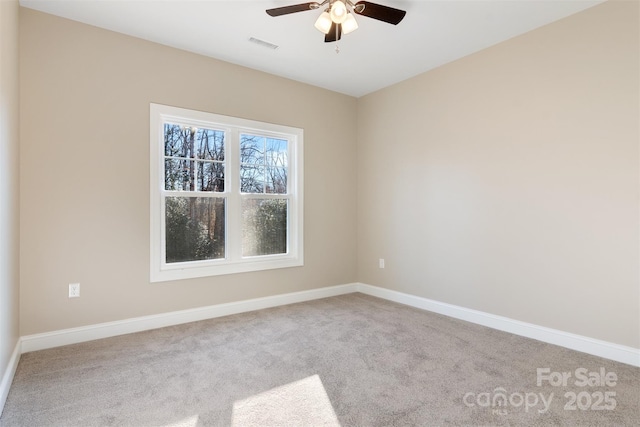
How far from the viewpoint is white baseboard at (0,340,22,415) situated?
184 centimetres

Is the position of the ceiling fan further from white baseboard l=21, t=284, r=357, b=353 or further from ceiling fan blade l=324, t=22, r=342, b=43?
white baseboard l=21, t=284, r=357, b=353

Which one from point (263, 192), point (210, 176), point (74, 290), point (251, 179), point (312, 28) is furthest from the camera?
point (263, 192)

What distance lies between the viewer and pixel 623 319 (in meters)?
2.45

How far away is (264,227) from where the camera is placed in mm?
3977

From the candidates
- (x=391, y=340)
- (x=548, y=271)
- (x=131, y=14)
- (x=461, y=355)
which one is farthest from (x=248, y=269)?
(x=548, y=271)

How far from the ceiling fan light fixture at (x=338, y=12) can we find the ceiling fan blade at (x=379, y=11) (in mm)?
74

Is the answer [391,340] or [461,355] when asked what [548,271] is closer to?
[461,355]

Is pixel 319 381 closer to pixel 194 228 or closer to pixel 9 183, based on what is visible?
pixel 194 228

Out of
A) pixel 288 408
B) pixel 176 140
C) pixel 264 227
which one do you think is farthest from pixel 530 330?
pixel 176 140

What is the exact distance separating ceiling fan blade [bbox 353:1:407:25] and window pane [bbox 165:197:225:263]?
2.33 m

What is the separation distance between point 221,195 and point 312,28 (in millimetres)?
1917

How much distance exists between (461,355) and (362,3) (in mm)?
2694

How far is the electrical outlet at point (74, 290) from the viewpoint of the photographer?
2783 mm

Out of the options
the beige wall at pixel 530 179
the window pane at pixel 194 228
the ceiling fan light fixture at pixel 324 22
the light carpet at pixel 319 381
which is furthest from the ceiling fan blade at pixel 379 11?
the light carpet at pixel 319 381
